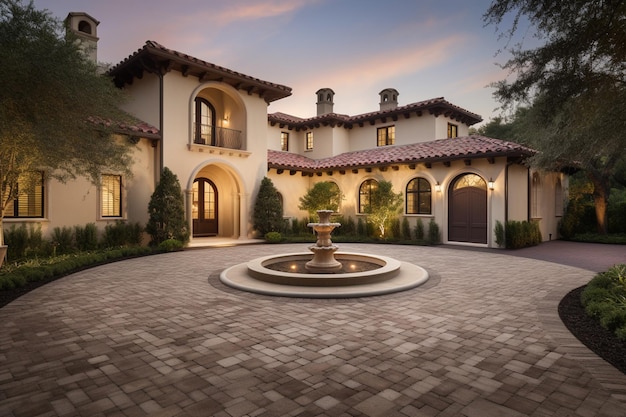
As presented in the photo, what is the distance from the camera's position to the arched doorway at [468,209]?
16250 millimetres

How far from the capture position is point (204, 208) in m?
18.6

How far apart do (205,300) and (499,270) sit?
787 centimetres

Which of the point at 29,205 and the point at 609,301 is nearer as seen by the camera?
the point at 609,301

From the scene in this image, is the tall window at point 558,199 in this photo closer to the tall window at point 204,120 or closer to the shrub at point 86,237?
the tall window at point 204,120

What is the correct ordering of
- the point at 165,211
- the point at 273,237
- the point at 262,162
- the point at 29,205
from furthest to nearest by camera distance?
1. the point at 262,162
2. the point at 273,237
3. the point at 165,211
4. the point at 29,205

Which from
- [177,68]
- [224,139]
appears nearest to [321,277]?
[177,68]

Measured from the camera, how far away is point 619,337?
4.33m

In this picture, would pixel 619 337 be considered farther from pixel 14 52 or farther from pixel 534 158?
pixel 534 158

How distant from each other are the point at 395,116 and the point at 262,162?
356 inches

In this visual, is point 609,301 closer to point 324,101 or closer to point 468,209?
point 468,209

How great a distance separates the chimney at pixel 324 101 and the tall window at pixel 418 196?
32.0 feet

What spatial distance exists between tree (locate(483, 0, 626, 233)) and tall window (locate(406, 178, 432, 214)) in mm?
10935

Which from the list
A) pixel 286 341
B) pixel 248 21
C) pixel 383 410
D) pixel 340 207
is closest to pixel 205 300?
pixel 286 341

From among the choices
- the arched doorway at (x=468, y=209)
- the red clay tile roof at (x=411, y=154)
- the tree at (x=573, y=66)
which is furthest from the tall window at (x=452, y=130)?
the tree at (x=573, y=66)
